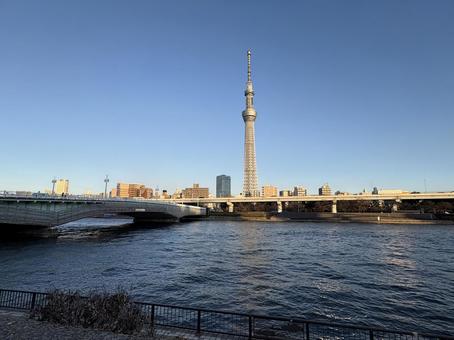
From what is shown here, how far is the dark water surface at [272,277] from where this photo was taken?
64.8 feet

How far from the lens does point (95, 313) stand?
39.3 feet

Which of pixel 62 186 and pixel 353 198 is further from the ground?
pixel 62 186

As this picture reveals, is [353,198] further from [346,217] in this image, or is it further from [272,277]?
[272,277]

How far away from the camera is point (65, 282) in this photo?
2603 cm

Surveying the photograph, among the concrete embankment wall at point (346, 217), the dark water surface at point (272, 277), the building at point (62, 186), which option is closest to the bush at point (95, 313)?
the dark water surface at point (272, 277)

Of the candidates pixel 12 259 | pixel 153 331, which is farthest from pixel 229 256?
pixel 153 331

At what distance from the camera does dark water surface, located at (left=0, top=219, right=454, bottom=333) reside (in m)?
19.8

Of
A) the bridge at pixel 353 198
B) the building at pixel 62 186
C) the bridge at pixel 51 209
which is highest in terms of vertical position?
the building at pixel 62 186

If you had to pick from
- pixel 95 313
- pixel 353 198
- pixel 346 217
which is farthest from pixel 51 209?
pixel 353 198

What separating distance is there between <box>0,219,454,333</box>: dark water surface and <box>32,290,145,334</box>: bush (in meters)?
8.62

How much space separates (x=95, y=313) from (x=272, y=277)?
1871 cm

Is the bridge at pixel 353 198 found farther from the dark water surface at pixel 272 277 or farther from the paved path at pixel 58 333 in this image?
the paved path at pixel 58 333

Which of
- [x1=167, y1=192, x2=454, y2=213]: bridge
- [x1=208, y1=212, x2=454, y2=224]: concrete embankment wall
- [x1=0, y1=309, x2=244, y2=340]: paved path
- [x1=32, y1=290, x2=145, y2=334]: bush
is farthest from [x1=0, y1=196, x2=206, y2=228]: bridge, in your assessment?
[x1=167, y1=192, x2=454, y2=213]: bridge

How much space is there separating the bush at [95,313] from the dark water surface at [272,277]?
8620mm
